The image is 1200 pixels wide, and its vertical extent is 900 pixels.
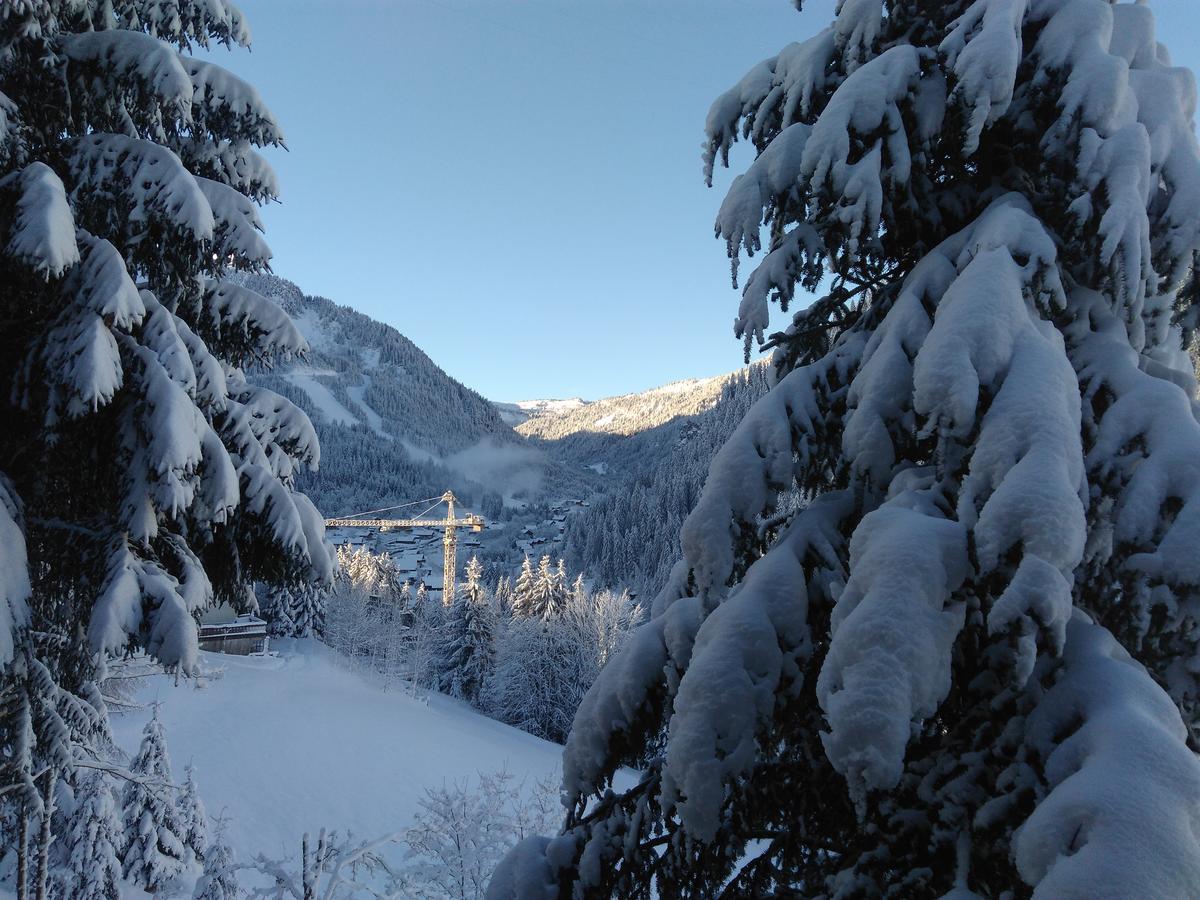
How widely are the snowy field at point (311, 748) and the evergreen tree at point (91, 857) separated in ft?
16.8

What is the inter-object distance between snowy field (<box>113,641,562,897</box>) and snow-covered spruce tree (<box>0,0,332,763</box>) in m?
17.6

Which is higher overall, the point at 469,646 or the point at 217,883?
the point at 217,883

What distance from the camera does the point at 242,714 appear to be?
32.3 m

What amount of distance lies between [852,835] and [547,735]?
41305 mm

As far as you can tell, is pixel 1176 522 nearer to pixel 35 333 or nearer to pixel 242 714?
pixel 35 333

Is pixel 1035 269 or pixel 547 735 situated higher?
pixel 1035 269

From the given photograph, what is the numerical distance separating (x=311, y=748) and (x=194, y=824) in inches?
509

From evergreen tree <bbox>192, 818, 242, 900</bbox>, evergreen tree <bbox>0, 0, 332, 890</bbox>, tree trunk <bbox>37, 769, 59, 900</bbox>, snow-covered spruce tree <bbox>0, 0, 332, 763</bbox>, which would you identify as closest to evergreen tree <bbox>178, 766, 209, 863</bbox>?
evergreen tree <bbox>192, 818, 242, 900</bbox>

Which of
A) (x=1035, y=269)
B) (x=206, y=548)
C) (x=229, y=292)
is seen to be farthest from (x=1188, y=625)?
(x=229, y=292)

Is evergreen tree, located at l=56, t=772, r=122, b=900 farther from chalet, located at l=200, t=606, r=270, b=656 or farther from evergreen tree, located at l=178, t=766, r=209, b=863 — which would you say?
chalet, located at l=200, t=606, r=270, b=656

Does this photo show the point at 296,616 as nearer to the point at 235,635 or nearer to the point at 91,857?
the point at 235,635

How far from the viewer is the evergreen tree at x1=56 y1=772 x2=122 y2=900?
520 inches

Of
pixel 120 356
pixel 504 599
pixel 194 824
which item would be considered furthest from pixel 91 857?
pixel 504 599

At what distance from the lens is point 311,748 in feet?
96.3
